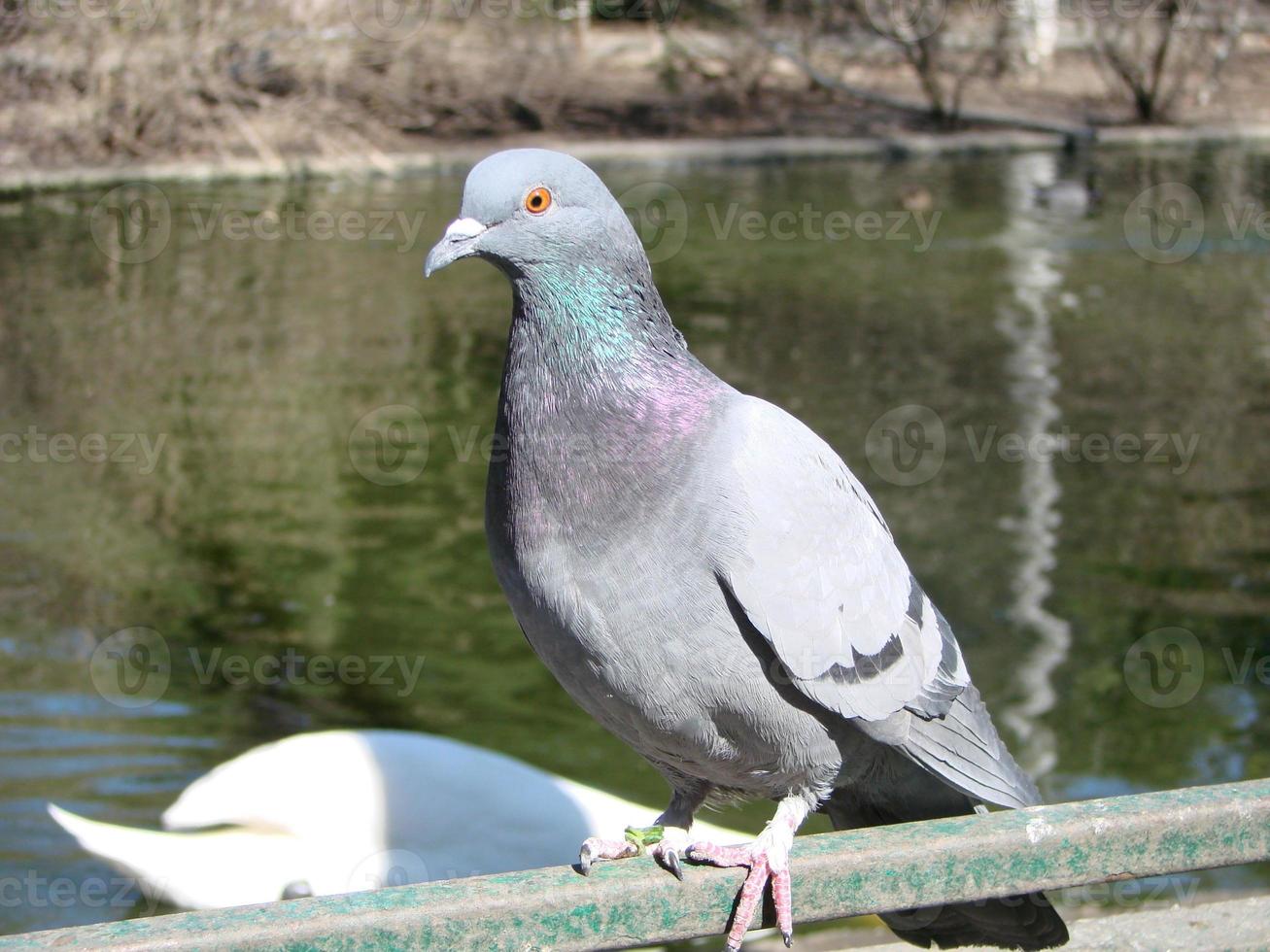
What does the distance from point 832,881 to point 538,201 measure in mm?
1203

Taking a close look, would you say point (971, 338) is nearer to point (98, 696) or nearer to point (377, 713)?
point (377, 713)

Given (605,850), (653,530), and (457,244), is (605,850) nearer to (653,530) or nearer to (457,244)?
(653,530)

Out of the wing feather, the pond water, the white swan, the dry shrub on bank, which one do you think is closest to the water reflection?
the pond water

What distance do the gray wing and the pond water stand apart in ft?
8.64

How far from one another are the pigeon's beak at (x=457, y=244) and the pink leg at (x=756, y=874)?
105cm

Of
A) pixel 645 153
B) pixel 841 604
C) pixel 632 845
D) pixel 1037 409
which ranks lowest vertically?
pixel 1037 409

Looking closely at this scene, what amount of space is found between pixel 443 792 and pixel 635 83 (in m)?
18.1

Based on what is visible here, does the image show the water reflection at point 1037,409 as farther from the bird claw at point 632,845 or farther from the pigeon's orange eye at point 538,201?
the pigeon's orange eye at point 538,201

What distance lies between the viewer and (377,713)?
5.77 meters

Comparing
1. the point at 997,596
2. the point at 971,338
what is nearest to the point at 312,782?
the point at 997,596

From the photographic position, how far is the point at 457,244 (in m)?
2.50

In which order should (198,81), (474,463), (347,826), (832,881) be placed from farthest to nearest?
1. (198,81)
2. (474,463)
3. (347,826)
4. (832,881)

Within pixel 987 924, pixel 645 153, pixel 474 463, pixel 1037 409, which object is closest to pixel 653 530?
pixel 987 924

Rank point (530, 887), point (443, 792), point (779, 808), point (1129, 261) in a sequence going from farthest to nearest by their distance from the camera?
point (1129, 261) → point (443, 792) → point (779, 808) → point (530, 887)
